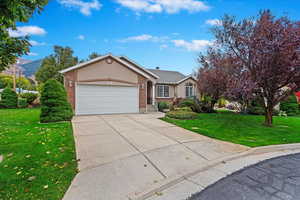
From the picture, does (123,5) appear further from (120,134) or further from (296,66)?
(296,66)

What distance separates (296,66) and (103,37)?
14.2m

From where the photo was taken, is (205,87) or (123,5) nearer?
(123,5)

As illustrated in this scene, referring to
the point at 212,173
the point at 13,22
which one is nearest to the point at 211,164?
the point at 212,173

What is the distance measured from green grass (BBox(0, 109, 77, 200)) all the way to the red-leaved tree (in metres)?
7.70

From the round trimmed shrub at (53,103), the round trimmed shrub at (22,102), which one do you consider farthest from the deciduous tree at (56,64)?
the round trimmed shrub at (53,103)

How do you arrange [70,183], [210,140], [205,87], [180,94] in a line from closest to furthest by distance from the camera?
[70,183]
[210,140]
[205,87]
[180,94]

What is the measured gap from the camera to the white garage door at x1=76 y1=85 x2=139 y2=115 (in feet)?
37.8

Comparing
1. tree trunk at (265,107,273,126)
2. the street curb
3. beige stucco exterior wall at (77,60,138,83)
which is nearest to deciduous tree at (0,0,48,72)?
the street curb

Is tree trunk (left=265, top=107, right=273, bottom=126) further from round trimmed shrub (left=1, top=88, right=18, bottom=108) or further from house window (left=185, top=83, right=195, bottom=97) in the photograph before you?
round trimmed shrub (left=1, top=88, right=18, bottom=108)

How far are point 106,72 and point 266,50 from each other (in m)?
10.1

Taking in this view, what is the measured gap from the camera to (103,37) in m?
14.8

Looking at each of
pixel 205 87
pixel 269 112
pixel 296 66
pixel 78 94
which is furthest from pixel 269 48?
pixel 78 94

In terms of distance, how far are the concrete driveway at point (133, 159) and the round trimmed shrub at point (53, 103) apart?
3465mm

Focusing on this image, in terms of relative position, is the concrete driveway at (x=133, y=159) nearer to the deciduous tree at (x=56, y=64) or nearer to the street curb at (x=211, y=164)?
the street curb at (x=211, y=164)
